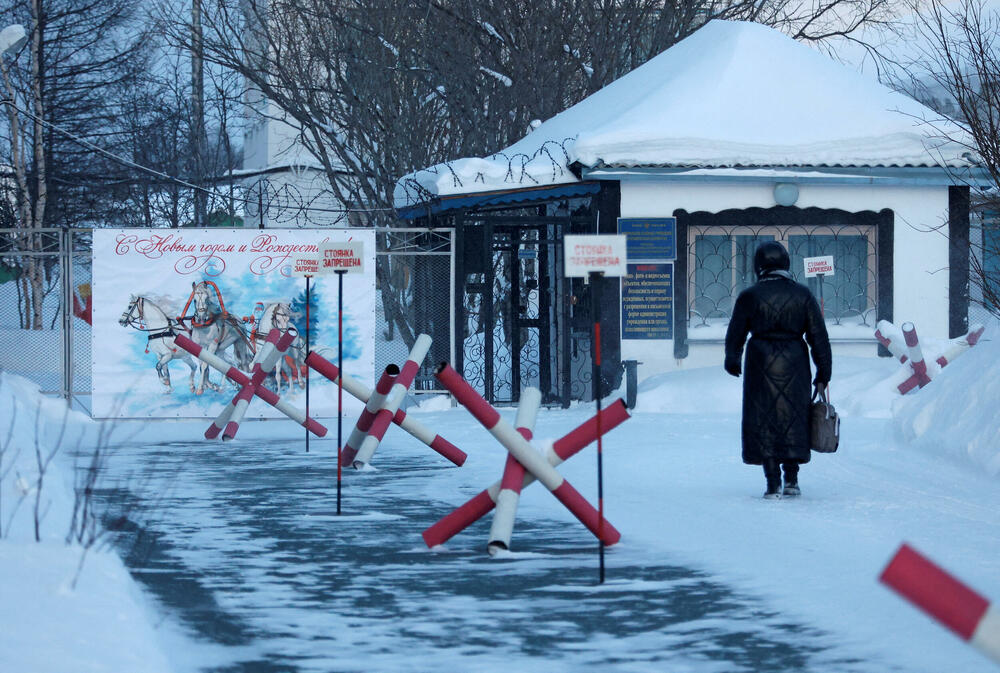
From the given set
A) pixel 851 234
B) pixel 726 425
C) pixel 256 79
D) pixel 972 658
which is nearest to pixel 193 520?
pixel 972 658

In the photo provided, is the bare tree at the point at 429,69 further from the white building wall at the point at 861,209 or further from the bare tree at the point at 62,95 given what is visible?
the white building wall at the point at 861,209

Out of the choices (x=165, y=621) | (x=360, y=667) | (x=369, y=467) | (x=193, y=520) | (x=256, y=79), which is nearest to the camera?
(x=360, y=667)

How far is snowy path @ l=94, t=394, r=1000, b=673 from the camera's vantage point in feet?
19.0

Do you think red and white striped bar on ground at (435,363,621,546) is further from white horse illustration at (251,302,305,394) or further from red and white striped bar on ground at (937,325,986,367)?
red and white striped bar on ground at (937,325,986,367)

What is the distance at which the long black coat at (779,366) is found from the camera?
9977mm

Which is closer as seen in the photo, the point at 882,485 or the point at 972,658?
the point at 972,658

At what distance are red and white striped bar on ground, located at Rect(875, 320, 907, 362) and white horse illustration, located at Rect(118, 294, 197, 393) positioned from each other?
8.11 metres

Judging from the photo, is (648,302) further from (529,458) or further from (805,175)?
(529,458)

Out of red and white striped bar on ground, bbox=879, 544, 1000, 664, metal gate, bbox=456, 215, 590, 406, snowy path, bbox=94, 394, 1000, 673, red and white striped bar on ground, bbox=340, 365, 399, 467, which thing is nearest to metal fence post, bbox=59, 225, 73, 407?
metal gate, bbox=456, 215, 590, 406

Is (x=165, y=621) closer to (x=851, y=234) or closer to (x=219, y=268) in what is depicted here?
(x=219, y=268)

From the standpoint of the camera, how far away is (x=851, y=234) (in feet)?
61.8

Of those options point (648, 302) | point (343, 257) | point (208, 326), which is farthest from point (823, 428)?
point (208, 326)

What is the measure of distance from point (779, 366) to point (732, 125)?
9.19 meters

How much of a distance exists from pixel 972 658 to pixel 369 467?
747 centimetres
